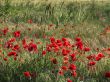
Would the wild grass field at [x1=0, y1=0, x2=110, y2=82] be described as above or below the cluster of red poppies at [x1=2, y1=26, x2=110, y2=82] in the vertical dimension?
below

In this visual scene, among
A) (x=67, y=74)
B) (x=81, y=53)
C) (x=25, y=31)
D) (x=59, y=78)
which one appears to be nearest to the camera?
(x=59, y=78)

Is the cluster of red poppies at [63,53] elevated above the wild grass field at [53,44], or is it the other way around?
the cluster of red poppies at [63,53]

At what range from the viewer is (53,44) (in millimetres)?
4801

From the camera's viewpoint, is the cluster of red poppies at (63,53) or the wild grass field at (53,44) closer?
the cluster of red poppies at (63,53)

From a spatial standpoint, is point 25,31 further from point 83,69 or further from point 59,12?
point 83,69

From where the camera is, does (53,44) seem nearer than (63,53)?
No

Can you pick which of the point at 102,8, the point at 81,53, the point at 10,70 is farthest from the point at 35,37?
the point at 102,8

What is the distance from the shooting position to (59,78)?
4.68m

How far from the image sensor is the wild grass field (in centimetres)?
479

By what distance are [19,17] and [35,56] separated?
14.8ft

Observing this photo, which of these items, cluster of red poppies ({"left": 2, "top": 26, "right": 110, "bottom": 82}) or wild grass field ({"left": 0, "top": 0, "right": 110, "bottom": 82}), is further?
wild grass field ({"left": 0, "top": 0, "right": 110, "bottom": 82})

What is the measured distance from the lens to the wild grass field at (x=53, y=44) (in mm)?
4789

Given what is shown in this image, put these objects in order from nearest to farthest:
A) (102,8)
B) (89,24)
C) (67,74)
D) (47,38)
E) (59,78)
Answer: (59,78) → (67,74) → (47,38) → (89,24) → (102,8)

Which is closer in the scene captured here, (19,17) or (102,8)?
(19,17)
